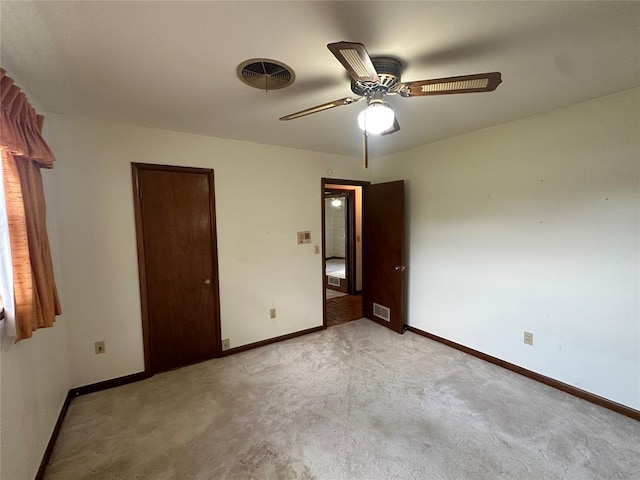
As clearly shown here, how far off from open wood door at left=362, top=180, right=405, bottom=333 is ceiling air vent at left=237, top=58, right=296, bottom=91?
85.2 inches

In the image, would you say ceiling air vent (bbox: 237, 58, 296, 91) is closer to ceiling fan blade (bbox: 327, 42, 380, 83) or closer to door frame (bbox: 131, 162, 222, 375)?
ceiling fan blade (bbox: 327, 42, 380, 83)

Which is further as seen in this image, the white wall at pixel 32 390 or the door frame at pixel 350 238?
the door frame at pixel 350 238

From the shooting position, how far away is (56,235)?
2.26 meters

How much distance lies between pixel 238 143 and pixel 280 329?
2.21m

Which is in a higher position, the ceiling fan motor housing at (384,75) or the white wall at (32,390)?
the ceiling fan motor housing at (384,75)

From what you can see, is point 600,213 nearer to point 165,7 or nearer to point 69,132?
point 165,7

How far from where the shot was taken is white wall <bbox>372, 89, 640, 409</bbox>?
2.07m

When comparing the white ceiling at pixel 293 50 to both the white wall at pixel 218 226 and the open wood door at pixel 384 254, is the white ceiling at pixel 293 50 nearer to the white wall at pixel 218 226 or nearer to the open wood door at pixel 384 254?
the white wall at pixel 218 226

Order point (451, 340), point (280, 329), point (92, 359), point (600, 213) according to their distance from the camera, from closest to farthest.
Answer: point (600, 213) < point (92, 359) < point (451, 340) < point (280, 329)

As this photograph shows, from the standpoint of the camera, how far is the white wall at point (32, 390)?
4.42 ft

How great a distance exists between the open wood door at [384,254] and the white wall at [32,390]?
10.8ft

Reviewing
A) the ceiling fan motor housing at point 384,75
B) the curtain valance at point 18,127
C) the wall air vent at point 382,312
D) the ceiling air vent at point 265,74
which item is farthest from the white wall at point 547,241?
the curtain valance at point 18,127

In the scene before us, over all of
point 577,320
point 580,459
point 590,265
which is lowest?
point 580,459

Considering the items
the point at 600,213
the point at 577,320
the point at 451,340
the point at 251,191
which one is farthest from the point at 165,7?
the point at 451,340
